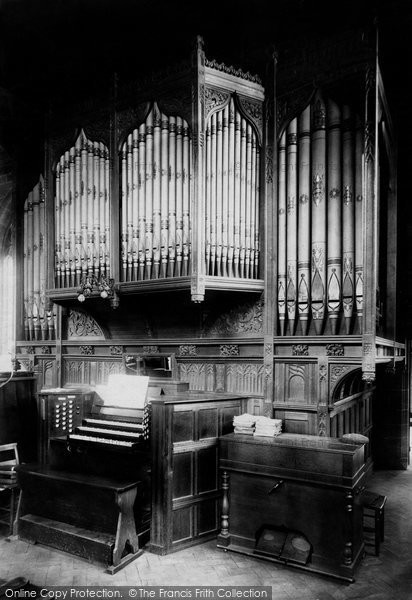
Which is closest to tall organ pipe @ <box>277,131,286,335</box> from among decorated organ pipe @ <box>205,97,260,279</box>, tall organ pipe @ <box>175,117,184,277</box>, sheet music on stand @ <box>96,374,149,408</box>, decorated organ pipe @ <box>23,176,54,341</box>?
decorated organ pipe @ <box>205,97,260,279</box>

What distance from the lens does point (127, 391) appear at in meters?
6.74

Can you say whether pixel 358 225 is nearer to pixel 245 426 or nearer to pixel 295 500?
pixel 245 426

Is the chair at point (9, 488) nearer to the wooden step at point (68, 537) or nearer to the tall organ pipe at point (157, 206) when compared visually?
the wooden step at point (68, 537)

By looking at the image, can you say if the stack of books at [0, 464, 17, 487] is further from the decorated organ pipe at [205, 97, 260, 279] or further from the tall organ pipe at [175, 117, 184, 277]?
the decorated organ pipe at [205, 97, 260, 279]

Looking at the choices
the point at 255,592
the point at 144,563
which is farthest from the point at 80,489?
the point at 255,592

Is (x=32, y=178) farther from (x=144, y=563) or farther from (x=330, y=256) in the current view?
(x=144, y=563)

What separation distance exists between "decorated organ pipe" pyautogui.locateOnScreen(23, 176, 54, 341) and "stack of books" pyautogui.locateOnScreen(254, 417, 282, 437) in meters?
4.62

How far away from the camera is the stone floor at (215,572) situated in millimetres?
5094

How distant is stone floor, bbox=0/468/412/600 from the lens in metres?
5.09

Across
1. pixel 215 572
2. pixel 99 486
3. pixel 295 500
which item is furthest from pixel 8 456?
pixel 295 500

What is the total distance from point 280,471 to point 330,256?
2.67m

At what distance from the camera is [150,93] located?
23.9 feet

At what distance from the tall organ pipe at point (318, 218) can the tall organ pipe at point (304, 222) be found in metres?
0.09

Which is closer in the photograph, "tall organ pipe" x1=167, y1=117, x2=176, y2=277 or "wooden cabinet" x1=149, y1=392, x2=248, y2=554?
"wooden cabinet" x1=149, y1=392, x2=248, y2=554
